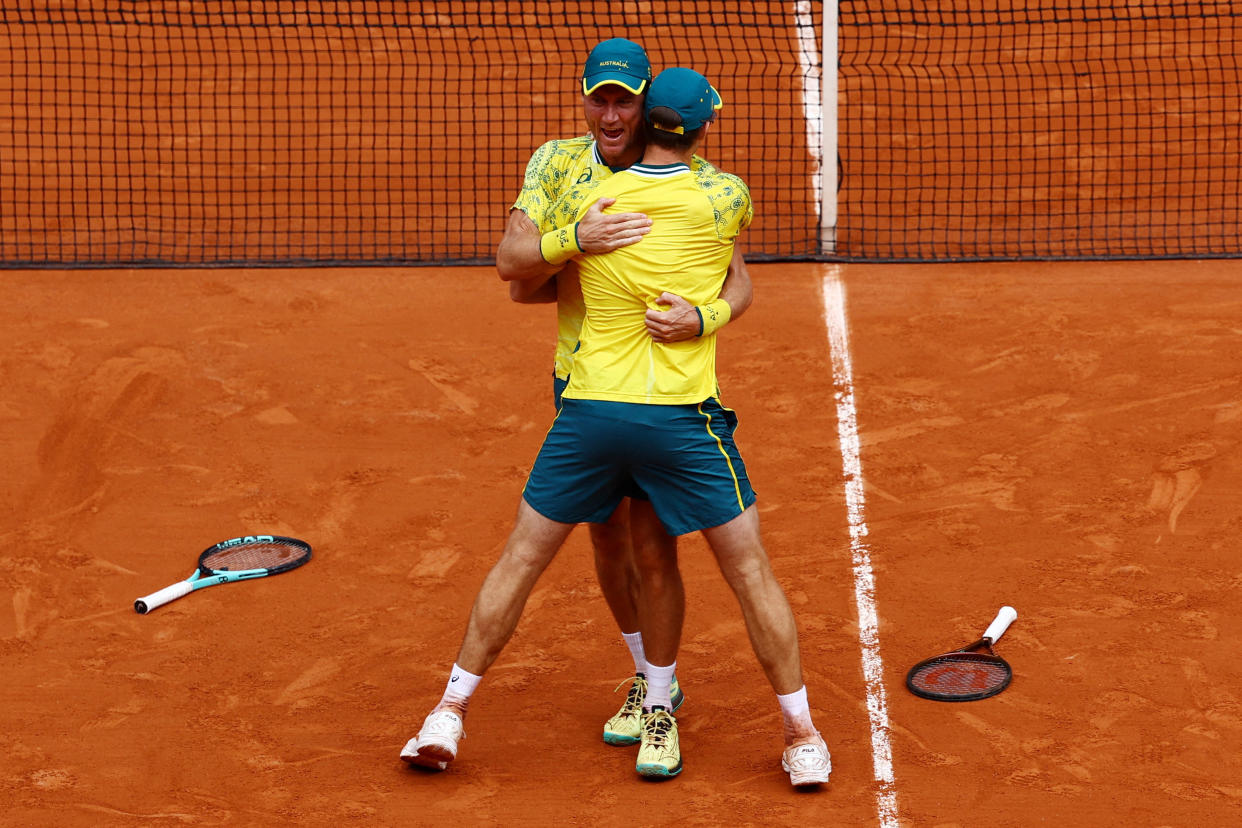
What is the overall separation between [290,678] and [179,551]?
139cm

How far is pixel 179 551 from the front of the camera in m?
7.28

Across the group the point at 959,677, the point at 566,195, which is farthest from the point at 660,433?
the point at 959,677

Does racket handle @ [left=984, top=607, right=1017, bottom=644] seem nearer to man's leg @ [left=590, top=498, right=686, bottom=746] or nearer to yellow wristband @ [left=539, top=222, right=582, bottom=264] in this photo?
man's leg @ [left=590, top=498, right=686, bottom=746]

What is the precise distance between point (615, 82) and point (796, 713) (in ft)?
7.17

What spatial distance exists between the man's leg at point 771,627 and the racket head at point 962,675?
0.80 meters

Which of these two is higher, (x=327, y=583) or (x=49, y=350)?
(x=49, y=350)

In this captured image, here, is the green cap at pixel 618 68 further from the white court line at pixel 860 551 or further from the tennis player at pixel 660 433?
the white court line at pixel 860 551

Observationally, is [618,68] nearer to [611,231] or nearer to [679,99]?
[679,99]

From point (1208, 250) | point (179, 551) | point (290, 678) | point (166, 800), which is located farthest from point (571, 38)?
point (166, 800)

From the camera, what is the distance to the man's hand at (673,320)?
196 inches

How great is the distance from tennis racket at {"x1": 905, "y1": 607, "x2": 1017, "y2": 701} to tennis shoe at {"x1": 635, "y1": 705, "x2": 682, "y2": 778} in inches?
41.9

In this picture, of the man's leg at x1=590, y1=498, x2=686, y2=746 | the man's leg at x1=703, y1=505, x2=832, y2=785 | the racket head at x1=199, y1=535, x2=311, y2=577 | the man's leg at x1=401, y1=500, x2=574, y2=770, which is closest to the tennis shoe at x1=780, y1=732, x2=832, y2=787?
the man's leg at x1=703, y1=505, x2=832, y2=785

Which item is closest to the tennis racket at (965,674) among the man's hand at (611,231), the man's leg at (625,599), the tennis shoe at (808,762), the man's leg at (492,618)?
the tennis shoe at (808,762)

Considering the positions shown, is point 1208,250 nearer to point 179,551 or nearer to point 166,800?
point 179,551
